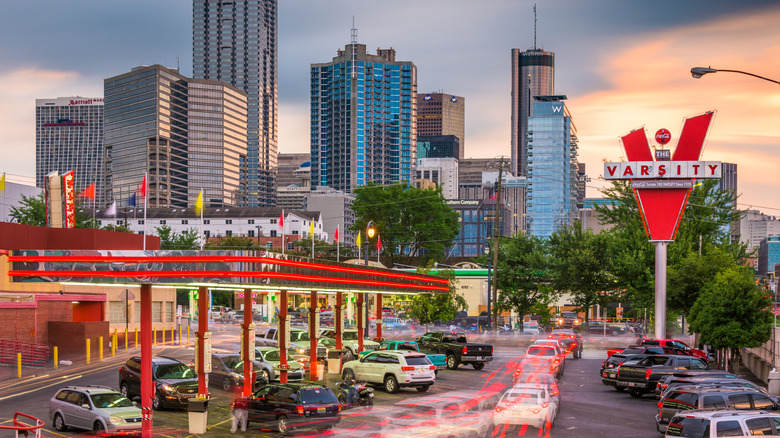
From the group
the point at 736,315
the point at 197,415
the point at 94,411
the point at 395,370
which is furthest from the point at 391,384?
the point at 736,315

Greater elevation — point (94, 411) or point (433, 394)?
point (94, 411)

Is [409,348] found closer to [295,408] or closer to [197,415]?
[295,408]

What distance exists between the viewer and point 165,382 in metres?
29.9

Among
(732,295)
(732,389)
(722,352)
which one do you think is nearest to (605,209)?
(722,352)

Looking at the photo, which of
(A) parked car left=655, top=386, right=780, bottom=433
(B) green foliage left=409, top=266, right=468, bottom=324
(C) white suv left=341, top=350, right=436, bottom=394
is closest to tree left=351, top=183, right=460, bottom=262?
(B) green foliage left=409, top=266, right=468, bottom=324

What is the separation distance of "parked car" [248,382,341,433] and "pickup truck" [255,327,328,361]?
17473 mm

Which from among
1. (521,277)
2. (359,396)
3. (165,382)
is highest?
(521,277)

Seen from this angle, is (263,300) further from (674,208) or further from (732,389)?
(732,389)

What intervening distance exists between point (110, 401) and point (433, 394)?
45.7ft

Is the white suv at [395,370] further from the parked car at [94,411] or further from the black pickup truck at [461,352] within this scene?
the parked car at [94,411]

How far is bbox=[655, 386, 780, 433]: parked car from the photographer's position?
24.5 meters

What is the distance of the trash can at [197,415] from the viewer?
25.3 meters

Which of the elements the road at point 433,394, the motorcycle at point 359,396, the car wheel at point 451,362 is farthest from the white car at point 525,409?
the car wheel at point 451,362

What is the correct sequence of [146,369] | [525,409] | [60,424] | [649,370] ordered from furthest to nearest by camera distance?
[649,370]
[525,409]
[60,424]
[146,369]
